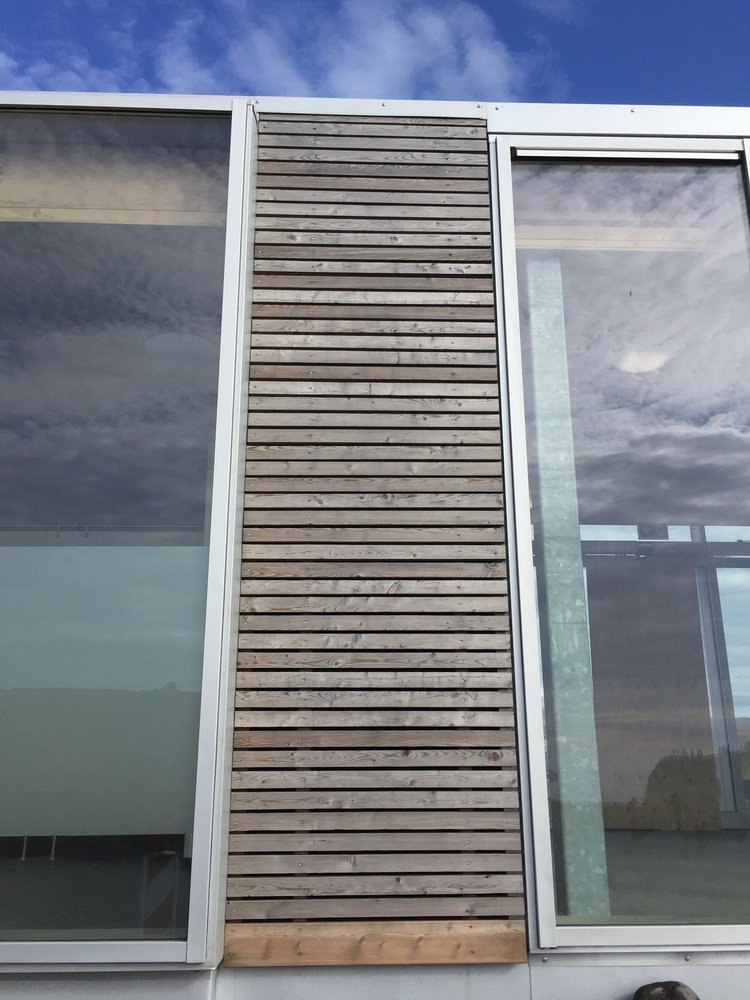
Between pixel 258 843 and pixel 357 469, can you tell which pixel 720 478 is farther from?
pixel 258 843

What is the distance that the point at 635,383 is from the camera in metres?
3.52

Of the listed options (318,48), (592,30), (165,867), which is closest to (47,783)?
(165,867)

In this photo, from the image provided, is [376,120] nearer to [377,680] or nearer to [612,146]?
[612,146]

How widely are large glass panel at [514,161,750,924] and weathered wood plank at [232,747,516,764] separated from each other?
0.82 ft

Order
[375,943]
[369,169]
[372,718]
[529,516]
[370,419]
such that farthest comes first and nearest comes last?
[369,169] → [370,419] → [529,516] → [372,718] → [375,943]

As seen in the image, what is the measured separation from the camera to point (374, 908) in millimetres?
2904

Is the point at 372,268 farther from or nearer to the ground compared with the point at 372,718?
farther from the ground

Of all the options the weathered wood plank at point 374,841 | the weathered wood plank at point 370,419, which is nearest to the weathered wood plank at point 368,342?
the weathered wood plank at point 370,419

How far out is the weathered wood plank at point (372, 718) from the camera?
307 centimetres

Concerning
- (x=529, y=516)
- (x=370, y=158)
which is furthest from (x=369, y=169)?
(x=529, y=516)

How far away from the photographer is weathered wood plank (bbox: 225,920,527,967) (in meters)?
2.84

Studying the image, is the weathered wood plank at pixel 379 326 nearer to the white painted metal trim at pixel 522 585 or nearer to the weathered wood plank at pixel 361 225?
the white painted metal trim at pixel 522 585

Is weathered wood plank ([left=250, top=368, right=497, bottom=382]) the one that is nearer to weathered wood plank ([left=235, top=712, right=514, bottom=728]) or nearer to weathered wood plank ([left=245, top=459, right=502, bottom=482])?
weathered wood plank ([left=245, top=459, right=502, bottom=482])

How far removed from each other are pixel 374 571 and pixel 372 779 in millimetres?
764
